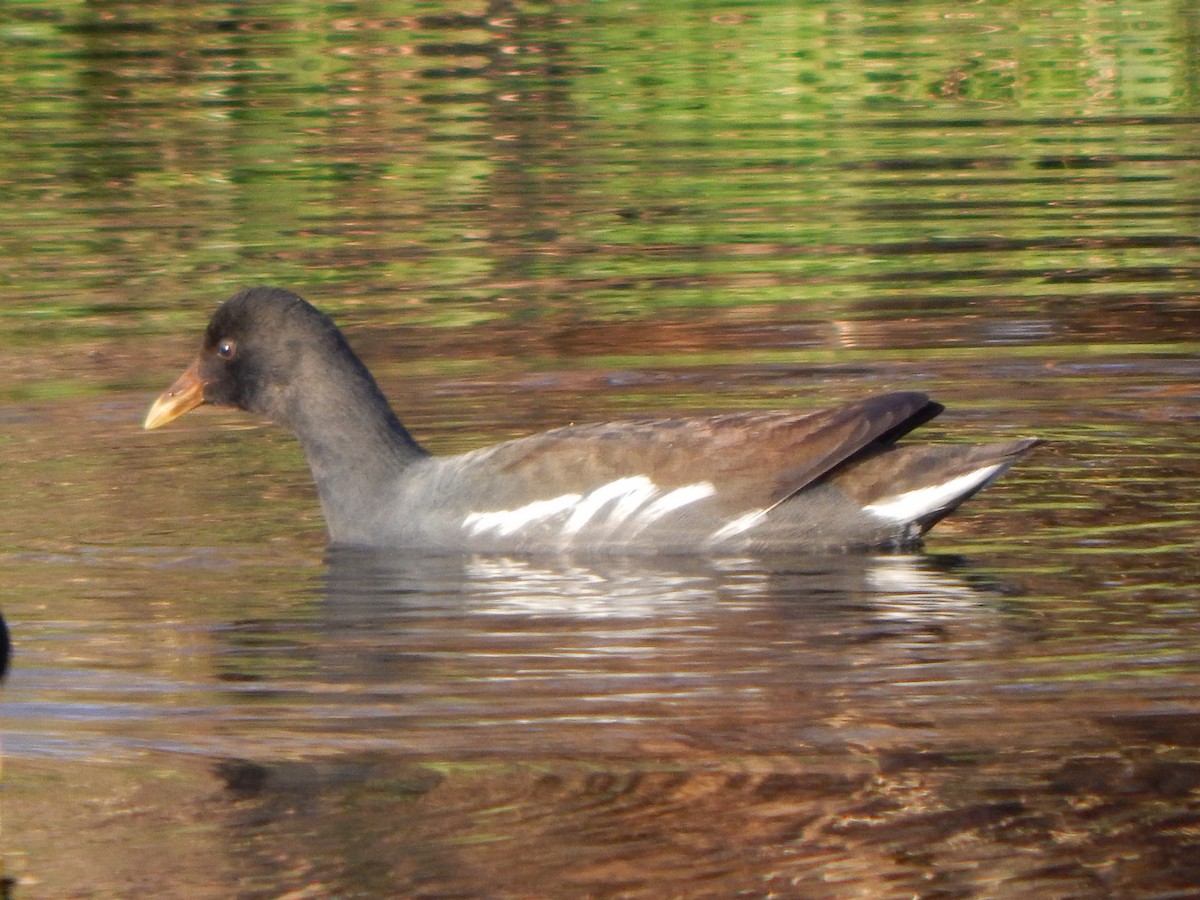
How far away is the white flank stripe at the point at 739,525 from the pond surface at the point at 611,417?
0.10m

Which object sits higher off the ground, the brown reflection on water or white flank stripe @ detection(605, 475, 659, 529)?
white flank stripe @ detection(605, 475, 659, 529)

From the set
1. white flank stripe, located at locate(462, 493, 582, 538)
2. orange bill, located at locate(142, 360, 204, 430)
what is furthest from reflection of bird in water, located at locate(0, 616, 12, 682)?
orange bill, located at locate(142, 360, 204, 430)

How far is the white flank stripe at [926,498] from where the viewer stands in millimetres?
7137

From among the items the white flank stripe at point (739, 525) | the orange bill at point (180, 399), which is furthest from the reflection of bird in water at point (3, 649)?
the orange bill at point (180, 399)

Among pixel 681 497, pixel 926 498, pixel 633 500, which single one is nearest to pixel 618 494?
pixel 633 500

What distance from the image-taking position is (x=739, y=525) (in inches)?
286

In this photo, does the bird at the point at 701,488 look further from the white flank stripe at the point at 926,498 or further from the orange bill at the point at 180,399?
the orange bill at the point at 180,399

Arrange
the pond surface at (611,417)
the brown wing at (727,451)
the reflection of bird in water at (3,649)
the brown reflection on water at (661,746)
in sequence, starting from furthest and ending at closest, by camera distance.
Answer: the brown wing at (727,451) → the reflection of bird in water at (3,649) → the pond surface at (611,417) → the brown reflection on water at (661,746)

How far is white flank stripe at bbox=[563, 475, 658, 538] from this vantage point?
7.21 metres

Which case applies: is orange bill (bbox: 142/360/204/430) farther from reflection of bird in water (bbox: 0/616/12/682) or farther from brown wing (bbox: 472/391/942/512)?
reflection of bird in water (bbox: 0/616/12/682)

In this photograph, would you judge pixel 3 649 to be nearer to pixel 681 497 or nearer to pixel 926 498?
pixel 681 497

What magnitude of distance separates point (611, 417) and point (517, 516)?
174 cm

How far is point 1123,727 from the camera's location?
5449 mm

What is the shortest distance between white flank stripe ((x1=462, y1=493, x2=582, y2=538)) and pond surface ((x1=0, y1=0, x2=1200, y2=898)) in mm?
102
